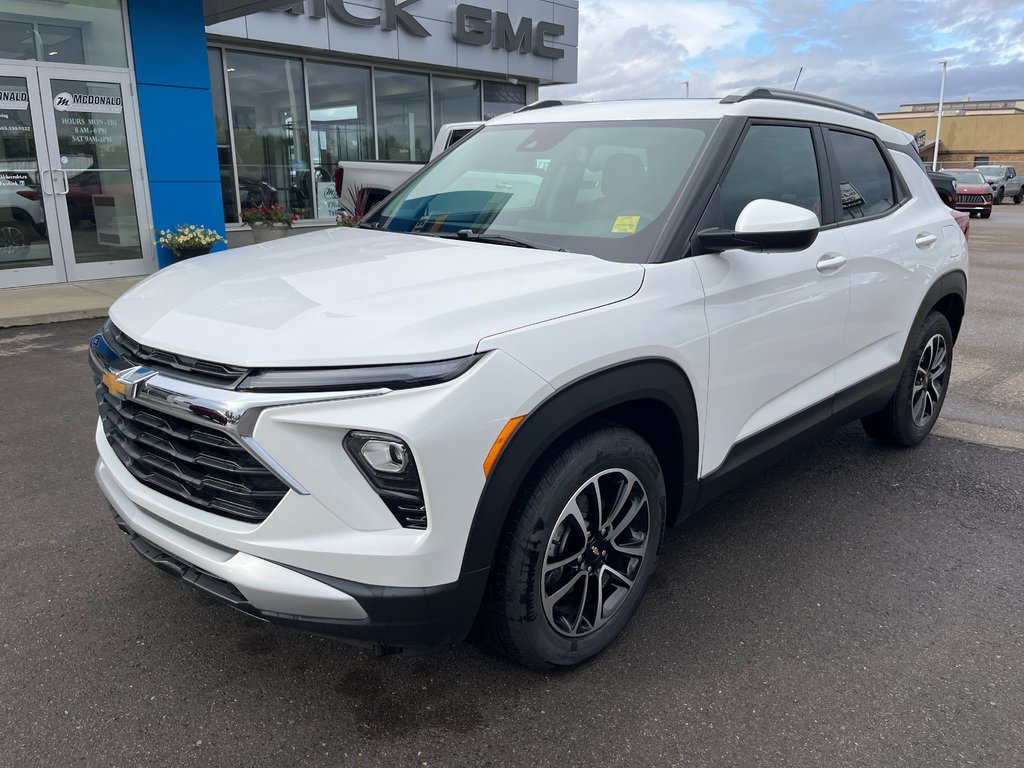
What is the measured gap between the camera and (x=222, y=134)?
1314 cm

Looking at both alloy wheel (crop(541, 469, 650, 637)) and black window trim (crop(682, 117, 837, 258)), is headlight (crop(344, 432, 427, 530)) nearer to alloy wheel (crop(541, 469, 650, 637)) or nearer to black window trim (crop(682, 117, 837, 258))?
alloy wheel (crop(541, 469, 650, 637))

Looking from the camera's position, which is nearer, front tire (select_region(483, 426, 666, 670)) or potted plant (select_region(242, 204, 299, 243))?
front tire (select_region(483, 426, 666, 670))

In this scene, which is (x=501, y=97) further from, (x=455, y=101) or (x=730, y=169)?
(x=730, y=169)

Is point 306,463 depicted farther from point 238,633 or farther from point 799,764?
point 799,764

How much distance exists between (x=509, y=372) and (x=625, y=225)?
99 cm

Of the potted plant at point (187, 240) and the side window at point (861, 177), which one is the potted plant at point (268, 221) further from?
the side window at point (861, 177)

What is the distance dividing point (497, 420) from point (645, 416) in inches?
33.1

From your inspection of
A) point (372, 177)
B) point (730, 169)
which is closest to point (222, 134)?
point (372, 177)

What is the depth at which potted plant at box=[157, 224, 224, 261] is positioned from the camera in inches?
404

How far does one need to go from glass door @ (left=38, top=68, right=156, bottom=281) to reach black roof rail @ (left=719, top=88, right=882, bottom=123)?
362 inches

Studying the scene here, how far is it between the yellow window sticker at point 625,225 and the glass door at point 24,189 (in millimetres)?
9204

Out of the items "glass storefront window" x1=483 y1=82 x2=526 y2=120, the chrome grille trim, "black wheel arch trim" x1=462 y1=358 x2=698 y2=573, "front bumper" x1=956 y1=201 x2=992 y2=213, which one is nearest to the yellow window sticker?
"black wheel arch trim" x1=462 y1=358 x2=698 y2=573

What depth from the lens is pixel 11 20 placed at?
30.7ft

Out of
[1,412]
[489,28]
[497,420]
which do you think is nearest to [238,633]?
[497,420]
